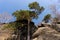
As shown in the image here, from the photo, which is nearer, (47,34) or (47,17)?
(47,34)

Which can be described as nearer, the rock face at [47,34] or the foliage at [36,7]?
the rock face at [47,34]

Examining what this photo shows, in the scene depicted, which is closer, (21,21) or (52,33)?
(52,33)

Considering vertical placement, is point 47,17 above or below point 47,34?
above

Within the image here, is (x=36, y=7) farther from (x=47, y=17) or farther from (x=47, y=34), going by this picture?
(x=47, y=34)

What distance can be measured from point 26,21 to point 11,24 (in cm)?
188

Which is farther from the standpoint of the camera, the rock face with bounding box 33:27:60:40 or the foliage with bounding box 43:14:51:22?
the foliage with bounding box 43:14:51:22

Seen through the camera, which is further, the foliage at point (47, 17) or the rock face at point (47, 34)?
the foliage at point (47, 17)

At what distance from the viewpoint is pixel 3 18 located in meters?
34.1

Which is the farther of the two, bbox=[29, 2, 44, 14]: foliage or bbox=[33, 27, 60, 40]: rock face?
bbox=[29, 2, 44, 14]: foliage

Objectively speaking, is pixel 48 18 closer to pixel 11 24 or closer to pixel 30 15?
pixel 30 15

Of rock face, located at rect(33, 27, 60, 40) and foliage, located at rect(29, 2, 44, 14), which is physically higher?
foliage, located at rect(29, 2, 44, 14)

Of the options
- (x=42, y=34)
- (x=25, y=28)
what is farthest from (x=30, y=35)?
(x=42, y=34)

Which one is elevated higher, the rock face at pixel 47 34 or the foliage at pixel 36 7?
the foliage at pixel 36 7

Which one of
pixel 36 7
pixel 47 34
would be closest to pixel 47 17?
pixel 36 7
